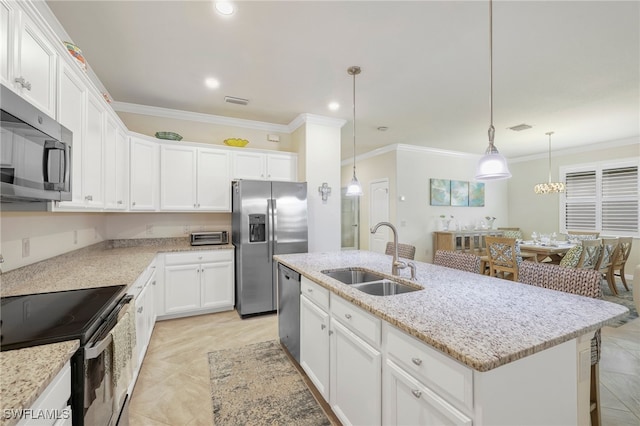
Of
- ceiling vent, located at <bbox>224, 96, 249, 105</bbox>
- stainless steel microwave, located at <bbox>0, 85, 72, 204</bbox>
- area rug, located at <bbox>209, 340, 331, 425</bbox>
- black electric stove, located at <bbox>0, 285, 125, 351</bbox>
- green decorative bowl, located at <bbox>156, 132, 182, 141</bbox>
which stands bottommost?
area rug, located at <bbox>209, 340, 331, 425</bbox>

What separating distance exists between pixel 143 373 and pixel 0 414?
2.04m

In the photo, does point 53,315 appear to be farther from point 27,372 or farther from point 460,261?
point 460,261

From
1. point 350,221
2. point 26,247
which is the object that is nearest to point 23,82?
point 26,247

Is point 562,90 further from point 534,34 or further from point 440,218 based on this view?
point 440,218

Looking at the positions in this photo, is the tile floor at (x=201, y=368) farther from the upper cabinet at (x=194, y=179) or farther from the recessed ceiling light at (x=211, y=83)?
the recessed ceiling light at (x=211, y=83)

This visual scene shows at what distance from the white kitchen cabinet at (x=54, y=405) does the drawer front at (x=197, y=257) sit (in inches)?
99.3

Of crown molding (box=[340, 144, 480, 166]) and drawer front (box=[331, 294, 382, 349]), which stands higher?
crown molding (box=[340, 144, 480, 166])

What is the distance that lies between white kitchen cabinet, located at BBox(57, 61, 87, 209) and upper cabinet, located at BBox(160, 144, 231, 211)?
5.68 feet

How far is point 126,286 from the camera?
5.86 feet

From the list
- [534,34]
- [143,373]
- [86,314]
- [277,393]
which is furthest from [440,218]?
[86,314]

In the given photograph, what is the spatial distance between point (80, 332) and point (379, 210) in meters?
5.94

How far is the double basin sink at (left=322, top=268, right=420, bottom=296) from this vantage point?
1.95m

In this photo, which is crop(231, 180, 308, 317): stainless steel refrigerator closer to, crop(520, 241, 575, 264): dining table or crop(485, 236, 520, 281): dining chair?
crop(485, 236, 520, 281): dining chair

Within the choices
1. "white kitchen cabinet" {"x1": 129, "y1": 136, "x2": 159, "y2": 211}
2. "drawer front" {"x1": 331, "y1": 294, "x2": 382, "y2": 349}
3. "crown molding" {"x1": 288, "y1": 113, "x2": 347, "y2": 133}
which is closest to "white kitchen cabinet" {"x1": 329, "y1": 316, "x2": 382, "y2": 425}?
"drawer front" {"x1": 331, "y1": 294, "x2": 382, "y2": 349}
